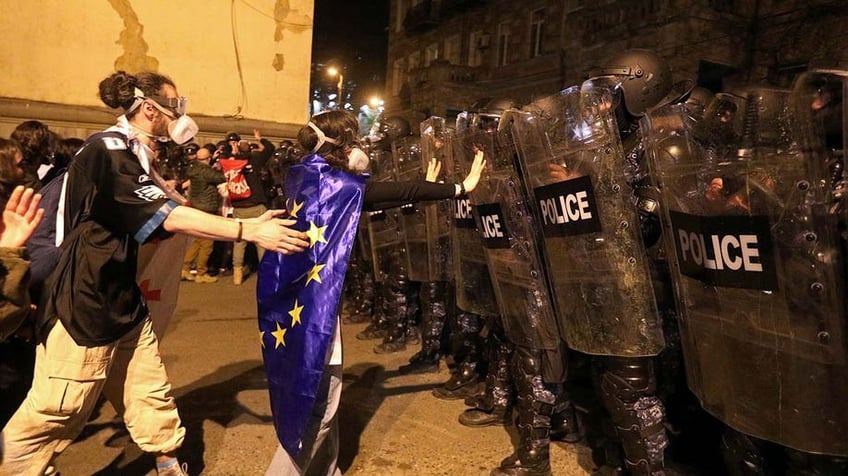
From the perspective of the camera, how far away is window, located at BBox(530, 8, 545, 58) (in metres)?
20.8

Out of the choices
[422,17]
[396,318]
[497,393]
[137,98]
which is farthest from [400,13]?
[137,98]

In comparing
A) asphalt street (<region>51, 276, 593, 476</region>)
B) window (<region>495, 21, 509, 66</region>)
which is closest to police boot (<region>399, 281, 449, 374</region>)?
asphalt street (<region>51, 276, 593, 476</region>)

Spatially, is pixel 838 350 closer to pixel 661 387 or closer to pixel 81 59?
pixel 661 387

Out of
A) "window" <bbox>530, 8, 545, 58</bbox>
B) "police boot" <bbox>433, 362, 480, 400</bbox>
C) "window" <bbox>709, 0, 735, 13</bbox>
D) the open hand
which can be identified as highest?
"window" <bbox>530, 8, 545, 58</bbox>

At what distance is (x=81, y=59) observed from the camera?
7344 mm

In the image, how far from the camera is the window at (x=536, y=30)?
20.8 m

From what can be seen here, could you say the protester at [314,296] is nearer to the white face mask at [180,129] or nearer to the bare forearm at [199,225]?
the bare forearm at [199,225]

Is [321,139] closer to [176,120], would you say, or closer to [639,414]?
[176,120]

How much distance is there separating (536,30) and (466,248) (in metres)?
19.9

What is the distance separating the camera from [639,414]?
248cm

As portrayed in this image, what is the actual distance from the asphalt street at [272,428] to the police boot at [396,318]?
0.13 metres

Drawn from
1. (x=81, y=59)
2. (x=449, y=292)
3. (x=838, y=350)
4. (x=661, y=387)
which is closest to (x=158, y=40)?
(x=81, y=59)

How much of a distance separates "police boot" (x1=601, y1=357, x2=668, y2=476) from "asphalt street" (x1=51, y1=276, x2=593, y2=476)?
744 mm

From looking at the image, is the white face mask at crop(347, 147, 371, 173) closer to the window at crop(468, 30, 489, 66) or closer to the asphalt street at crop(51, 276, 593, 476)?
the asphalt street at crop(51, 276, 593, 476)
